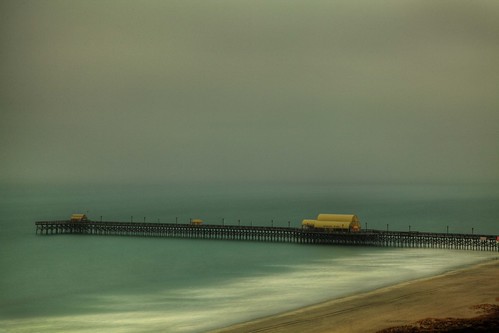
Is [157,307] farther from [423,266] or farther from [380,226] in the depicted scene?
[380,226]

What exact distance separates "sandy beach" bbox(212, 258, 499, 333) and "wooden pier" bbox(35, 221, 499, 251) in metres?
17.7

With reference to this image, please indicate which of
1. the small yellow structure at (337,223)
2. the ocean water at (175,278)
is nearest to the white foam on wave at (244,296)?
the ocean water at (175,278)

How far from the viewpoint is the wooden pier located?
5462cm

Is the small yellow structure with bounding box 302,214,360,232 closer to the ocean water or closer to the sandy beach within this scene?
the ocean water

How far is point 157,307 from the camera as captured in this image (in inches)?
1286

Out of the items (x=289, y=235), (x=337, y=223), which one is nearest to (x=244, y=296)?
(x=337, y=223)

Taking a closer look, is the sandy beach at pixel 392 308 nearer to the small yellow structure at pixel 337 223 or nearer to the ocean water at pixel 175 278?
the ocean water at pixel 175 278

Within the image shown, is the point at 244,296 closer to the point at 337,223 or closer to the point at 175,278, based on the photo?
the point at 175,278

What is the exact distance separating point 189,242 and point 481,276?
31239mm

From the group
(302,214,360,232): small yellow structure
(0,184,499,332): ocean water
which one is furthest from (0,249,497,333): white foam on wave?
(302,214,360,232): small yellow structure

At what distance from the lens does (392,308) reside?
29.0 meters

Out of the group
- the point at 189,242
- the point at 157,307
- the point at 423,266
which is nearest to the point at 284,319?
the point at 157,307

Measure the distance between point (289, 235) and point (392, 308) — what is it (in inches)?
1280

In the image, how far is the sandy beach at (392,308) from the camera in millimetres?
26031
